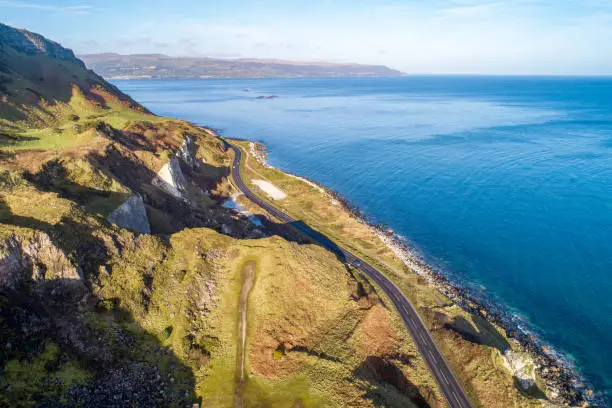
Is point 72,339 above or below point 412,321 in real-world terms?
above

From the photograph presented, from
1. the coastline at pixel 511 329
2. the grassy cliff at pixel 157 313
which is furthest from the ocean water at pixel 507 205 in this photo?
the grassy cliff at pixel 157 313

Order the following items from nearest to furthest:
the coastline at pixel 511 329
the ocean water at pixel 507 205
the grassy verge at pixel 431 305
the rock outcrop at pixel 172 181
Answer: the grassy verge at pixel 431 305 < the coastline at pixel 511 329 < the ocean water at pixel 507 205 < the rock outcrop at pixel 172 181

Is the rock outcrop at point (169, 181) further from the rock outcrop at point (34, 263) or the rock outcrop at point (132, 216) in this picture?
the rock outcrop at point (34, 263)

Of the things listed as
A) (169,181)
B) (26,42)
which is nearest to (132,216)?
(169,181)

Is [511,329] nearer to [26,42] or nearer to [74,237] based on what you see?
[74,237]

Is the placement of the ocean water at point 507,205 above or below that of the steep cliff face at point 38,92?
below
